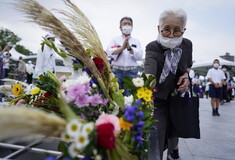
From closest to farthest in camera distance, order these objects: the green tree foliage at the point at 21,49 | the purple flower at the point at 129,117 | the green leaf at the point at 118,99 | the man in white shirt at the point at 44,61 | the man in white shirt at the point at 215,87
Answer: the purple flower at the point at 129,117 < the green leaf at the point at 118,99 < the man in white shirt at the point at 44,61 < the man in white shirt at the point at 215,87 < the green tree foliage at the point at 21,49

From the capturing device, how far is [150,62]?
1830 millimetres

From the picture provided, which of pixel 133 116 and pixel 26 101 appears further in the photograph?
pixel 26 101

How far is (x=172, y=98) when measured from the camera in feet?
6.40

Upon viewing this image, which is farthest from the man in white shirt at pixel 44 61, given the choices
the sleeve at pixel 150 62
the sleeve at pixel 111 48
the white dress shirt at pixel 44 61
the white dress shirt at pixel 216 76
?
the white dress shirt at pixel 216 76

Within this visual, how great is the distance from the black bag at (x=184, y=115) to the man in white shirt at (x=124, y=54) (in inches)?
69.5

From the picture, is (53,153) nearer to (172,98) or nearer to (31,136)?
(31,136)

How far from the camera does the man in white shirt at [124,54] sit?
3.66 meters

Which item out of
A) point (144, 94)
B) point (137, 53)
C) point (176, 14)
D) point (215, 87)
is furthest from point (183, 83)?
point (215, 87)

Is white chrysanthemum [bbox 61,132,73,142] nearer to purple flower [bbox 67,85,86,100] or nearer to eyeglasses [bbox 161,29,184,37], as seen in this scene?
purple flower [bbox 67,85,86,100]

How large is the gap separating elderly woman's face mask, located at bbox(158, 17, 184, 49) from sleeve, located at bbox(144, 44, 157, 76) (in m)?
0.12

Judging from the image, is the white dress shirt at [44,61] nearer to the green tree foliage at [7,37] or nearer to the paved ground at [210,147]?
the paved ground at [210,147]

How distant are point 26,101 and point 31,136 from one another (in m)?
0.93

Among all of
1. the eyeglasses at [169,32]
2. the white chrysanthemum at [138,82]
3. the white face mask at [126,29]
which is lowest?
the white chrysanthemum at [138,82]

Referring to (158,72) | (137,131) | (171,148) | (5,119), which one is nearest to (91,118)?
(137,131)
